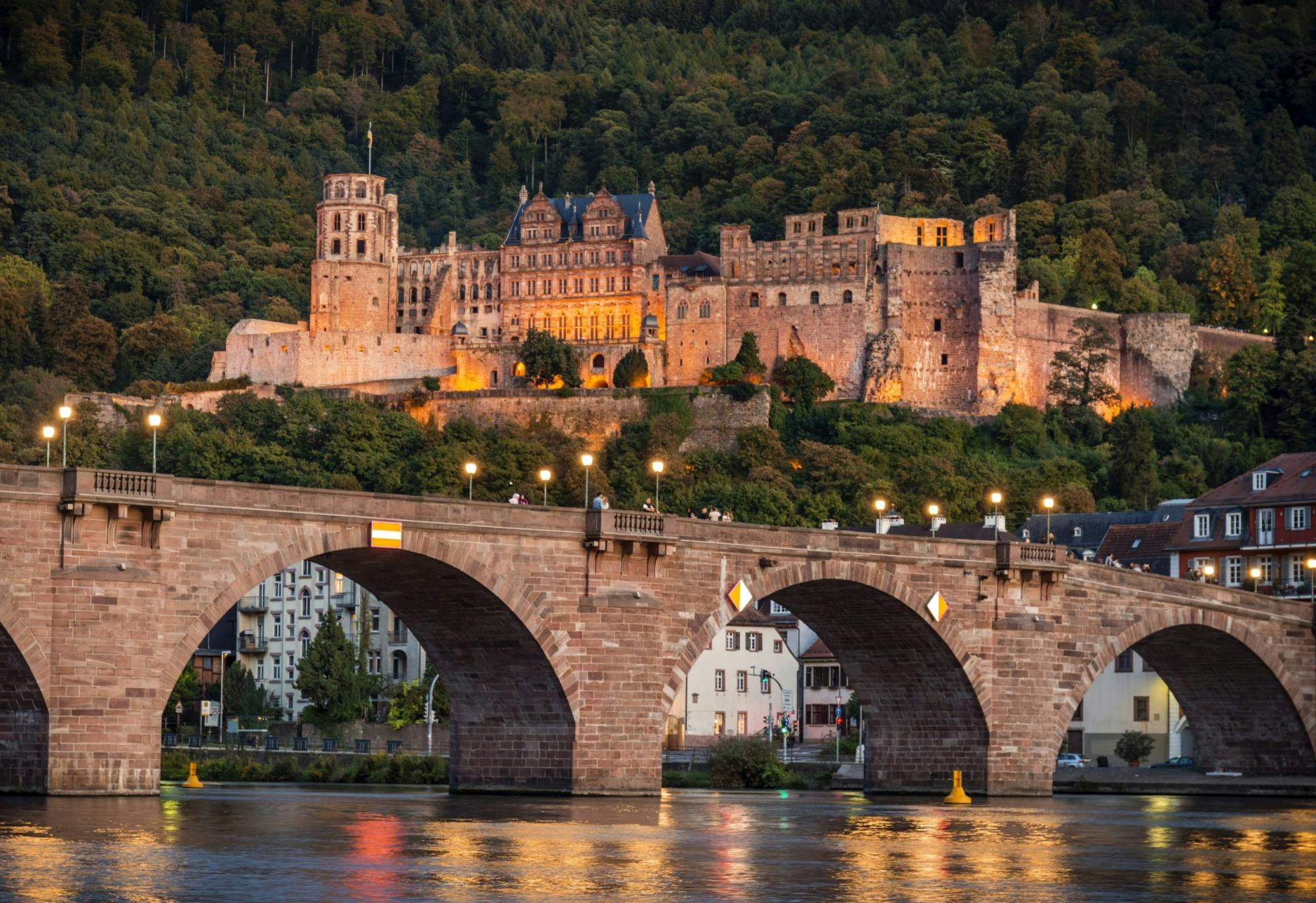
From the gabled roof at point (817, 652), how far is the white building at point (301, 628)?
15037 mm

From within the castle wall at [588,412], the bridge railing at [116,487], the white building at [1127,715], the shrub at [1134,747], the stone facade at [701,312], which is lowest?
the shrub at [1134,747]

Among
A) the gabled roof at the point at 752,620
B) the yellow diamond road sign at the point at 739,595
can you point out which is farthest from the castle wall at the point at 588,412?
the yellow diamond road sign at the point at 739,595

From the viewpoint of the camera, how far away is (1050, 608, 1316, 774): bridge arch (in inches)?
2943

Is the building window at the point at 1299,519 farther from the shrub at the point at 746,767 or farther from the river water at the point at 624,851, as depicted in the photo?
the river water at the point at 624,851

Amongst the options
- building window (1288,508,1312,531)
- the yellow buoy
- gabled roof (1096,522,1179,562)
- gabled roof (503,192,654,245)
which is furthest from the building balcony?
gabled roof (503,192,654,245)

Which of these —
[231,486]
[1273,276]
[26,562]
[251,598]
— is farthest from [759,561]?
[1273,276]

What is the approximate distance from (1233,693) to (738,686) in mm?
28092

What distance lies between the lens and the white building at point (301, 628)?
101 metres

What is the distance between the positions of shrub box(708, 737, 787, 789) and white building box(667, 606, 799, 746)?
→ 22017 mm

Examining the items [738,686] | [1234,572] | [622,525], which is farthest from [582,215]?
[622,525]

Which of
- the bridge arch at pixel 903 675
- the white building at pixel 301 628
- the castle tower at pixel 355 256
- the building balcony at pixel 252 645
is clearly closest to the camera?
the bridge arch at pixel 903 675

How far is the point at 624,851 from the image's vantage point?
143ft

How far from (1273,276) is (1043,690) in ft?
374

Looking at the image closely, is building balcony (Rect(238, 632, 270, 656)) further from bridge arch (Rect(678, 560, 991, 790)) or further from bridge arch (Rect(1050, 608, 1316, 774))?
bridge arch (Rect(678, 560, 991, 790))
